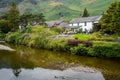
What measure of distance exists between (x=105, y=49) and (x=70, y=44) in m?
13.1

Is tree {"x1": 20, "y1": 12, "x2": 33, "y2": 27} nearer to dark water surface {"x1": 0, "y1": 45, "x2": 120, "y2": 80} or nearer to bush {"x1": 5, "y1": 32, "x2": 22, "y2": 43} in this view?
bush {"x1": 5, "y1": 32, "x2": 22, "y2": 43}

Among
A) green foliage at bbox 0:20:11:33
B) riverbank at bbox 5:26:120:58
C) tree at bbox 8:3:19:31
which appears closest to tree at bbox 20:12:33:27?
tree at bbox 8:3:19:31

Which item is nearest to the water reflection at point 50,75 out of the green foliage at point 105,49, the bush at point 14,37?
the green foliage at point 105,49

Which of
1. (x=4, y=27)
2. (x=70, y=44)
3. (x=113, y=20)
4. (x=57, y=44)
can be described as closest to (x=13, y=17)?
(x=4, y=27)

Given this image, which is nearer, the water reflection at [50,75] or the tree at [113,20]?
the water reflection at [50,75]

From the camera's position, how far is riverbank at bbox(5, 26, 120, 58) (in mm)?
55906

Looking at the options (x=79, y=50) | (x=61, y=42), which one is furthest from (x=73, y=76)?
(x=61, y=42)

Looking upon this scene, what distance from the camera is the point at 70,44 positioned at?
219 ft

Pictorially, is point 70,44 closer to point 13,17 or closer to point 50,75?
point 50,75

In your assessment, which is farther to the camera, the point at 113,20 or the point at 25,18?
the point at 25,18

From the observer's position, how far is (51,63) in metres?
52.7

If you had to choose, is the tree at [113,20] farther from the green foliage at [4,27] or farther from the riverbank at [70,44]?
the green foliage at [4,27]

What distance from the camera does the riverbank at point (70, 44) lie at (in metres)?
55.9

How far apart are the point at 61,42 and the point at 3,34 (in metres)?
59.9
